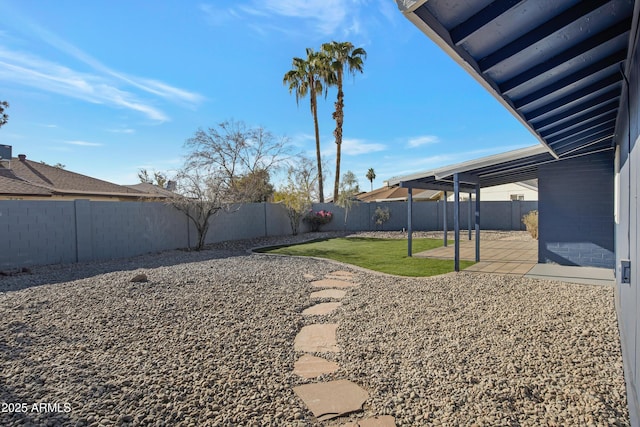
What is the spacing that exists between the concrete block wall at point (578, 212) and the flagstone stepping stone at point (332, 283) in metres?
5.06

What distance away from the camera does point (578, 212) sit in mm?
8117

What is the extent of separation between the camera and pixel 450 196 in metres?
26.1

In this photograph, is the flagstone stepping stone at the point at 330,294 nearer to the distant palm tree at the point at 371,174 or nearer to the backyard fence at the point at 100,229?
the backyard fence at the point at 100,229

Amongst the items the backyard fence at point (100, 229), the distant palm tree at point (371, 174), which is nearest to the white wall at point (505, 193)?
the backyard fence at point (100, 229)

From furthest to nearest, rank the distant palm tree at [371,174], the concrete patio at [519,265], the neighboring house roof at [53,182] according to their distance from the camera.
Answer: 1. the distant palm tree at [371,174]
2. the neighboring house roof at [53,182]
3. the concrete patio at [519,265]

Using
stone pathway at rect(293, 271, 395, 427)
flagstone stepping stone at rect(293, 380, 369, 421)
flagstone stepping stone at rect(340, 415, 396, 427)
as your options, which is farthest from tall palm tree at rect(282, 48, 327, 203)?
flagstone stepping stone at rect(340, 415, 396, 427)

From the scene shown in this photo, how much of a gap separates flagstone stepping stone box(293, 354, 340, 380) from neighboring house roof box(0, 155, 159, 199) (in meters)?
14.3

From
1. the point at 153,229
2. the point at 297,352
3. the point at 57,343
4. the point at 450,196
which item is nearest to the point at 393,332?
the point at 297,352

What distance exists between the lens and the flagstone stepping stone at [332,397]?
8.56 feet

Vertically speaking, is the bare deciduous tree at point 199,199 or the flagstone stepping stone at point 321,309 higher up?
the bare deciduous tree at point 199,199

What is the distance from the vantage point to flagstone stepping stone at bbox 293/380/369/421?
2.61 m

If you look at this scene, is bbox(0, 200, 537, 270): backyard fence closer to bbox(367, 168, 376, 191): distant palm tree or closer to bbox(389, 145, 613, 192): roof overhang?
bbox(389, 145, 613, 192): roof overhang

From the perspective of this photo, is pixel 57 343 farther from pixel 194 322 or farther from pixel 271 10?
pixel 271 10

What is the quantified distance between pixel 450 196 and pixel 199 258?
805 inches
